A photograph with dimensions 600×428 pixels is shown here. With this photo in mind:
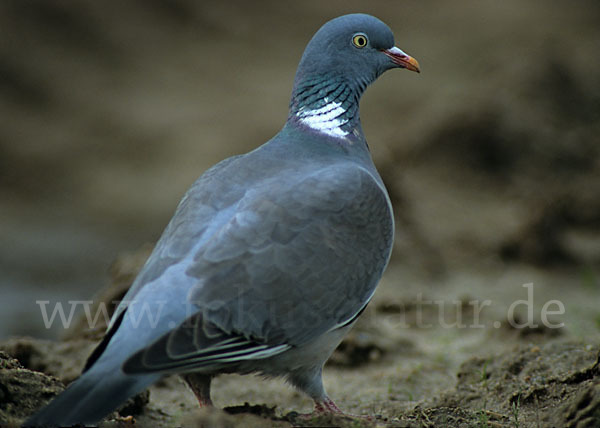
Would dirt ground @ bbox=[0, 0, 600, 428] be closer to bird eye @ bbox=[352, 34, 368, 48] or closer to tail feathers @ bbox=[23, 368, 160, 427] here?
tail feathers @ bbox=[23, 368, 160, 427]

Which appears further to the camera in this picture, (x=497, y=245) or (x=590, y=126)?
(x=590, y=126)

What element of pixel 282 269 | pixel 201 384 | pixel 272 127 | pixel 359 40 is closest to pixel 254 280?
pixel 282 269

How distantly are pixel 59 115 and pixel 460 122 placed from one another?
604 cm

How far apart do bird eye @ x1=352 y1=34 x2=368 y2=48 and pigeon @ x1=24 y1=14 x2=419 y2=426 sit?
0.66 m

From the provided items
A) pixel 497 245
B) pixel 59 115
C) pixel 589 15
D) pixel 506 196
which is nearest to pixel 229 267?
pixel 497 245

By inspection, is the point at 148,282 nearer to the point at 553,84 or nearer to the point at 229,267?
the point at 229,267

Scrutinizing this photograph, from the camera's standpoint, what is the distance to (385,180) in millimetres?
7188

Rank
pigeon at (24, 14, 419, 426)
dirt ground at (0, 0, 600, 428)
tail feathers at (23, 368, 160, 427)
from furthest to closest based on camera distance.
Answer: dirt ground at (0, 0, 600, 428) < pigeon at (24, 14, 419, 426) < tail feathers at (23, 368, 160, 427)

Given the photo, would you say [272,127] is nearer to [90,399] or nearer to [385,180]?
[385,180]

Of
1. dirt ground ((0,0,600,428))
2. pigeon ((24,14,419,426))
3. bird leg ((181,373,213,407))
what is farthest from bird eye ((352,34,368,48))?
bird leg ((181,373,213,407))

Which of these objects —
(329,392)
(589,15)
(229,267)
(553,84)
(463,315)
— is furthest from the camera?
(589,15)

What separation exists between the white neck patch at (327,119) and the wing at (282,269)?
1.55 feet

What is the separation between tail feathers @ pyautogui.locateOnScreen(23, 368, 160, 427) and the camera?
3.04 m

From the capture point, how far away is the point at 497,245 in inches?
288
